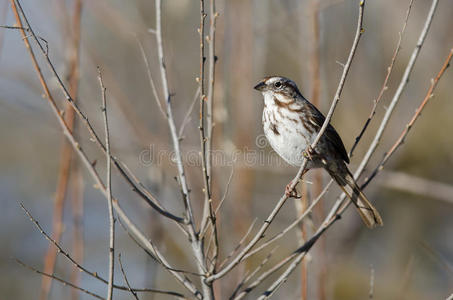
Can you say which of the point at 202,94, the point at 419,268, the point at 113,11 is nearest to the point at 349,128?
the point at 419,268

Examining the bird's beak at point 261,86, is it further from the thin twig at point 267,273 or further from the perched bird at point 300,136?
the thin twig at point 267,273

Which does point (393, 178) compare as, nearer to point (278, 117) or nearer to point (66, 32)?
point (278, 117)

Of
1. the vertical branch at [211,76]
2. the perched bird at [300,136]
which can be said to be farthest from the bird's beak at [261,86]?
the vertical branch at [211,76]

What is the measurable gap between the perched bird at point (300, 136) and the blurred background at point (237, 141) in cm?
20

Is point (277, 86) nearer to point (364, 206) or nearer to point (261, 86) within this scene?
point (261, 86)

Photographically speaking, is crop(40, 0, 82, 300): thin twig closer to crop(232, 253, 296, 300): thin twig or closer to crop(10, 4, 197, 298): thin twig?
crop(10, 4, 197, 298): thin twig

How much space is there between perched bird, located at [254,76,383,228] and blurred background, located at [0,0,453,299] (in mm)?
204

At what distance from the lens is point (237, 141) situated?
454cm

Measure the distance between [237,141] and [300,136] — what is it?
0.70m

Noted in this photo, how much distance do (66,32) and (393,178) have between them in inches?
132

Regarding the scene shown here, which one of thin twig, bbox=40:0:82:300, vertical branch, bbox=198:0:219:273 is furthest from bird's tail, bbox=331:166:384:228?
thin twig, bbox=40:0:82:300

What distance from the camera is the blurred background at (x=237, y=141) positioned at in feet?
13.8

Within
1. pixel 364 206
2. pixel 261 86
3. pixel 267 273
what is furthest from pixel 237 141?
pixel 267 273

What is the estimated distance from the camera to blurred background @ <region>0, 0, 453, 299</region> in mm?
4219
